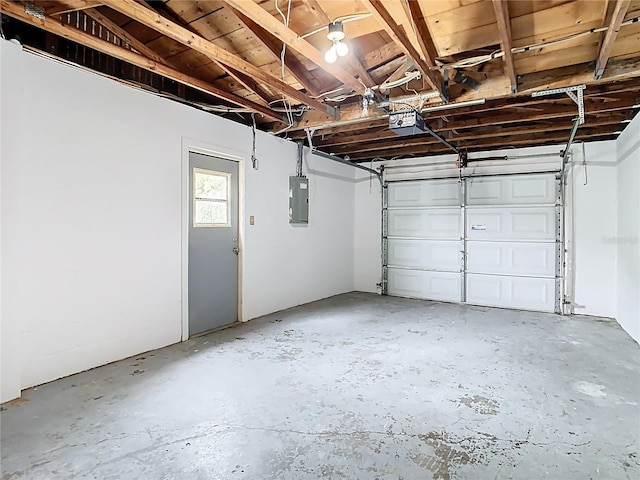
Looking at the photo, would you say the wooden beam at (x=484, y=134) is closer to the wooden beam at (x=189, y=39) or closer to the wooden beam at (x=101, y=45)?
the wooden beam at (x=189, y=39)

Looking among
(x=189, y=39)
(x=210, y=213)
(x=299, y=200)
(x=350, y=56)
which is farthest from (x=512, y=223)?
(x=189, y=39)

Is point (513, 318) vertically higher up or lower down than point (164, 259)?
lower down

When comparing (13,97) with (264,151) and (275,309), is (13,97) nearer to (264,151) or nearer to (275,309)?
(264,151)

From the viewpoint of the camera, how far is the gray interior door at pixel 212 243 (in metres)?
4.02

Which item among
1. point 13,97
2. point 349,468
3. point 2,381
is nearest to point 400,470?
point 349,468

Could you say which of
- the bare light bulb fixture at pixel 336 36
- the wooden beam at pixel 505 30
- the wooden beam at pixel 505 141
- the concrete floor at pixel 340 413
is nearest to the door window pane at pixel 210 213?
the concrete floor at pixel 340 413

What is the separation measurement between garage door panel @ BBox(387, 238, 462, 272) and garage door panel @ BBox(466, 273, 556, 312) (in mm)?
384

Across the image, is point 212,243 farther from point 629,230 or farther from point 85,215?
point 629,230

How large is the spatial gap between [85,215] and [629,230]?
18.6ft

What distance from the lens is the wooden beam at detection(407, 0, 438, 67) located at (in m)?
2.32

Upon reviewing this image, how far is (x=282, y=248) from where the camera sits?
5289 millimetres

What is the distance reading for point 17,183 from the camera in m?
2.54

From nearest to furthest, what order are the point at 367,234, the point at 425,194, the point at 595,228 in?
the point at 595,228, the point at 425,194, the point at 367,234

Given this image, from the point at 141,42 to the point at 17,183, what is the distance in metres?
1.44
